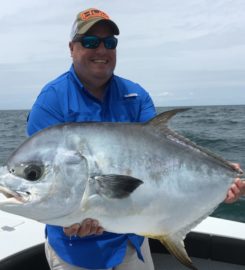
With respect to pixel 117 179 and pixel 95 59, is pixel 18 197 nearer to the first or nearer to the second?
pixel 117 179

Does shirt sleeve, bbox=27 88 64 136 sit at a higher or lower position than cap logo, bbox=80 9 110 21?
lower

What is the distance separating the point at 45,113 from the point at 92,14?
643 mm

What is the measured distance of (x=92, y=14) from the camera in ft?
8.42

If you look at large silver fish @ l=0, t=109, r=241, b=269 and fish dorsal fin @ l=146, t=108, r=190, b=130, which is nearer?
large silver fish @ l=0, t=109, r=241, b=269

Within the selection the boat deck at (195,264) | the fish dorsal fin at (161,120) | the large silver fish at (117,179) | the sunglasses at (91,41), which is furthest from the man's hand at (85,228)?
the boat deck at (195,264)

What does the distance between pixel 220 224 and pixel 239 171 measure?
161 cm

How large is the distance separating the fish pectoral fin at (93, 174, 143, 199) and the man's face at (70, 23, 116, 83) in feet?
2.49

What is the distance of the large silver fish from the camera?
2021 millimetres

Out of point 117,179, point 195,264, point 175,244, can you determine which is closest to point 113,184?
point 117,179

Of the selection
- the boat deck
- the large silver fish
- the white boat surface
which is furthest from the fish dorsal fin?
the boat deck

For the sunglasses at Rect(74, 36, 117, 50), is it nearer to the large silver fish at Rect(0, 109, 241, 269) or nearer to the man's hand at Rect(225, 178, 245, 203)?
the large silver fish at Rect(0, 109, 241, 269)

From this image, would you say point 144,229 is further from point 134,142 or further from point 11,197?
point 11,197

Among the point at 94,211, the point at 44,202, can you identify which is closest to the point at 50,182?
the point at 44,202

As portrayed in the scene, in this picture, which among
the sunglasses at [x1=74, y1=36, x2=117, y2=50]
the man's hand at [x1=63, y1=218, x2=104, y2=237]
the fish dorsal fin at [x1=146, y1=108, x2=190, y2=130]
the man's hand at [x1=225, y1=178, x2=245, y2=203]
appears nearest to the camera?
the man's hand at [x1=63, y1=218, x2=104, y2=237]
